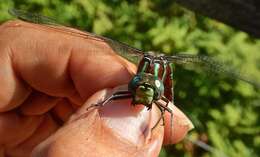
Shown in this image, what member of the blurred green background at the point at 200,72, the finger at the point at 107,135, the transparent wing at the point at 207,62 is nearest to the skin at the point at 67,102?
the finger at the point at 107,135

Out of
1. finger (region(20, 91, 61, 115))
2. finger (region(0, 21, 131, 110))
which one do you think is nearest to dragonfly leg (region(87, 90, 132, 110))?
finger (region(0, 21, 131, 110))

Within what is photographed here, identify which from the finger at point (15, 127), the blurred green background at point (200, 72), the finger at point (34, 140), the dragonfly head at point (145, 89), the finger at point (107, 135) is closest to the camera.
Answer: the finger at point (107, 135)

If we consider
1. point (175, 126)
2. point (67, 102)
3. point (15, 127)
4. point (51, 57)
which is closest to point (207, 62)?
point (175, 126)

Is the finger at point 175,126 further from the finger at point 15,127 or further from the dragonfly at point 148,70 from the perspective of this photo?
the finger at point 15,127

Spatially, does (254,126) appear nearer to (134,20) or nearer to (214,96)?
(214,96)

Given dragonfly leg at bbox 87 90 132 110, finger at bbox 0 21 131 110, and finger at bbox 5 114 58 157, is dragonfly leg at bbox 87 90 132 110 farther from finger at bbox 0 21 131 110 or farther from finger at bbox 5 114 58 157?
finger at bbox 5 114 58 157

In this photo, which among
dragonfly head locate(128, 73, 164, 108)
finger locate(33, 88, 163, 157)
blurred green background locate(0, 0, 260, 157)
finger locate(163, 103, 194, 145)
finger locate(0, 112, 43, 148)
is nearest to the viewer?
finger locate(33, 88, 163, 157)

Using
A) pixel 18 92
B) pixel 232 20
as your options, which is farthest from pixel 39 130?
pixel 232 20
